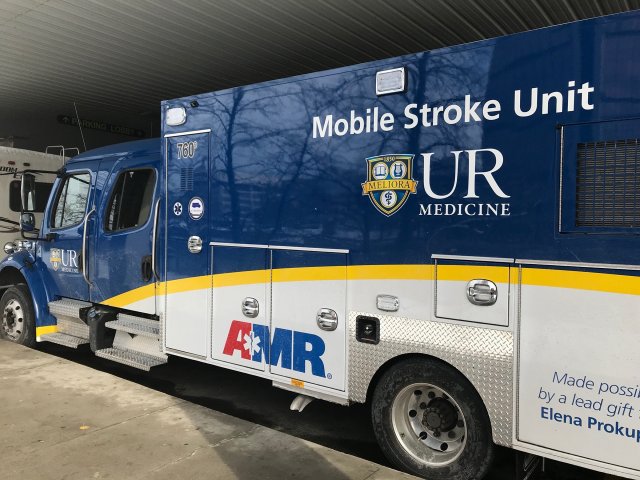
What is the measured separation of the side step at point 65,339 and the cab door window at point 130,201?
140 centimetres

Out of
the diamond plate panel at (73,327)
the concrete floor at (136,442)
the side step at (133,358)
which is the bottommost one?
the concrete floor at (136,442)

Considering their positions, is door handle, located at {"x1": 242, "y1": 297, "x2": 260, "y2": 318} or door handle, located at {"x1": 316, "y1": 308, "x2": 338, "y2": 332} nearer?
door handle, located at {"x1": 316, "y1": 308, "x2": 338, "y2": 332}

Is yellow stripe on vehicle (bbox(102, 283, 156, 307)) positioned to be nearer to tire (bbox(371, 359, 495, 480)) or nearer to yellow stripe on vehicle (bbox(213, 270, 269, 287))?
yellow stripe on vehicle (bbox(213, 270, 269, 287))

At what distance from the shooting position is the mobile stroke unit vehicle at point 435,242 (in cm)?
305

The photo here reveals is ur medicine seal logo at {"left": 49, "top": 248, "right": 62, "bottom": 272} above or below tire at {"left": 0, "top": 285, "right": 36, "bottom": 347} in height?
above

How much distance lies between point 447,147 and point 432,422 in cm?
183

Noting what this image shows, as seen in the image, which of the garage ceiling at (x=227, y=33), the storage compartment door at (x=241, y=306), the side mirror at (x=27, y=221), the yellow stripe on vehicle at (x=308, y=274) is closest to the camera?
the yellow stripe on vehicle at (x=308, y=274)

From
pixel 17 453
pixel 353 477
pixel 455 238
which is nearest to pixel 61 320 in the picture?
pixel 17 453

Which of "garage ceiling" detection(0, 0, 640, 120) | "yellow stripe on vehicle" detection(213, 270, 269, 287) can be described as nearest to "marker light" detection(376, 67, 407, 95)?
"yellow stripe on vehicle" detection(213, 270, 269, 287)

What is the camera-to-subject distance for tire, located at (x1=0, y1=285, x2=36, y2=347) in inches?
281

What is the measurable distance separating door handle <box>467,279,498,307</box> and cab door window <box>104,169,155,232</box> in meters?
3.68

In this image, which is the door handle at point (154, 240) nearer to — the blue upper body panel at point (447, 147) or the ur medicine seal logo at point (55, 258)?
the blue upper body panel at point (447, 147)

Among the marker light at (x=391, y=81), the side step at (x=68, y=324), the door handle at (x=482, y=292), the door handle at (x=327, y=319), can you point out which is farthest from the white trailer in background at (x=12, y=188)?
the door handle at (x=482, y=292)

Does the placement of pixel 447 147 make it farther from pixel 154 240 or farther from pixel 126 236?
pixel 126 236
